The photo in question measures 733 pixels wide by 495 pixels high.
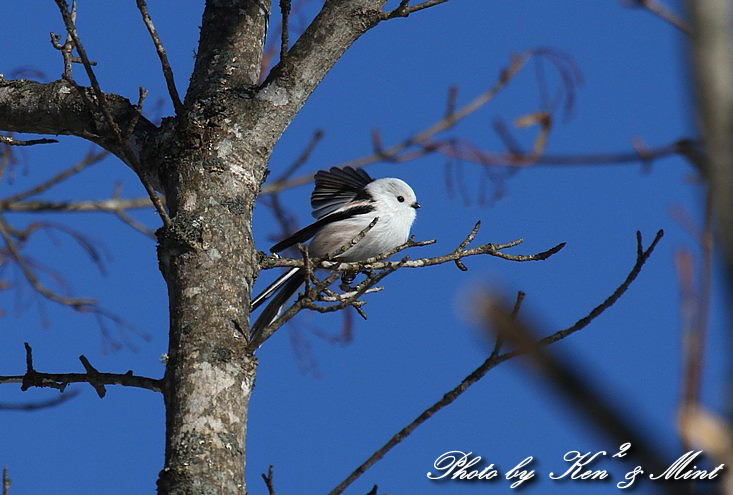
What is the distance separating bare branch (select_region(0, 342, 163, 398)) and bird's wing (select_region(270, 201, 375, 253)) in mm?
2010

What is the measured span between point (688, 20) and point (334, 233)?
15.0ft

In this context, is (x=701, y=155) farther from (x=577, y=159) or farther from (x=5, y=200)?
(x=5, y=200)

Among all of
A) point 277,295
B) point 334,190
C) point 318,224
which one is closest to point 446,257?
point 277,295

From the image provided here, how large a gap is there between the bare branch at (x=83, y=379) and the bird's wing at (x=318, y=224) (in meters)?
2.01

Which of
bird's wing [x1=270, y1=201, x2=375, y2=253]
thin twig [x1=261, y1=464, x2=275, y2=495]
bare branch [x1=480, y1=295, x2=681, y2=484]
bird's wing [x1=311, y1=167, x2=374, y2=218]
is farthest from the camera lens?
bird's wing [x1=311, y1=167, x2=374, y2=218]

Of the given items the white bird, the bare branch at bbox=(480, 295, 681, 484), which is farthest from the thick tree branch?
the bare branch at bbox=(480, 295, 681, 484)

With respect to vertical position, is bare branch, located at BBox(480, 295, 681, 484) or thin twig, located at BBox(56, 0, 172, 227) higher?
thin twig, located at BBox(56, 0, 172, 227)

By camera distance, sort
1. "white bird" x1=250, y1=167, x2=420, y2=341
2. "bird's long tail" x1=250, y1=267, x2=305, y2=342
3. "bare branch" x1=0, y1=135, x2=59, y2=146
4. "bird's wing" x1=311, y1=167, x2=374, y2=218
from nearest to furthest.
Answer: "bare branch" x1=0, y1=135, x2=59, y2=146 → "bird's long tail" x1=250, y1=267, x2=305, y2=342 → "white bird" x1=250, y1=167, x2=420, y2=341 → "bird's wing" x1=311, y1=167, x2=374, y2=218

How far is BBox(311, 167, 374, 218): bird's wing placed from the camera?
5.09 m

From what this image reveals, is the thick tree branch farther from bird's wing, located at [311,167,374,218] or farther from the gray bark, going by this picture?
bird's wing, located at [311,167,374,218]

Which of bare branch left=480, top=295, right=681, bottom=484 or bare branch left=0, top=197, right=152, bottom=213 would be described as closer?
bare branch left=480, top=295, right=681, bottom=484

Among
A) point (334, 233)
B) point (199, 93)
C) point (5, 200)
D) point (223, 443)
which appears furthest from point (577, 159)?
point (334, 233)

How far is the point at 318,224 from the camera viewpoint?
4.90 meters

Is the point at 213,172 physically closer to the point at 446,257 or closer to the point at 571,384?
the point at 446,257
